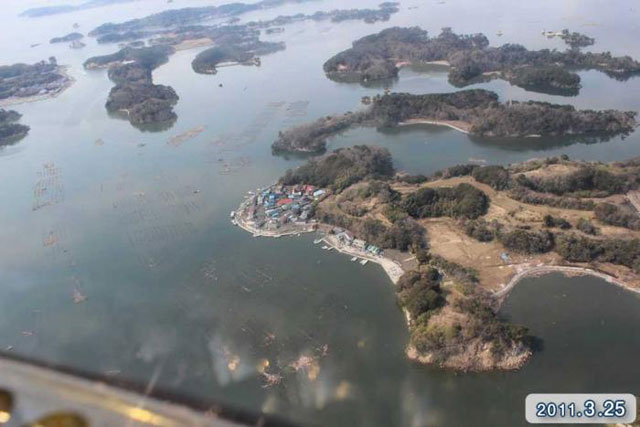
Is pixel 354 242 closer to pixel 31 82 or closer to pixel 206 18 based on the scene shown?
pixel 31 82

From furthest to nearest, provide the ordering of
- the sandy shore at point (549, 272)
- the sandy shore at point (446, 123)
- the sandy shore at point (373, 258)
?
the sandy shore at point (446, 123)
the sandy shore at point (373, 258)
the sandy shore at point (549, 272)

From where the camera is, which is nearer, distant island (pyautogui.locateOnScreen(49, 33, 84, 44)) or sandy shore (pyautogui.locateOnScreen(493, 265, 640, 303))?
sandy shore (pyautogui.locateOnScreen(493, 265, 640, 303))

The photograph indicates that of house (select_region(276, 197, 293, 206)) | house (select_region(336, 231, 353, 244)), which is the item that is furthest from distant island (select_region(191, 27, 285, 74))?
house (select_region(336, 231, 353, 244))

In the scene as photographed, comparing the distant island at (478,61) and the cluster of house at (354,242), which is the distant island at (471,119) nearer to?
the distant island at (478,61)

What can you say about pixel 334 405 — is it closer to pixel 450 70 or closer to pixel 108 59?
pixel 450 70

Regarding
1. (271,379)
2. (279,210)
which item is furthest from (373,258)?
(271,379)

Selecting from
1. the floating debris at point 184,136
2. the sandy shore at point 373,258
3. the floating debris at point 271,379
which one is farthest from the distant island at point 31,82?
the floating debris at point 271,379

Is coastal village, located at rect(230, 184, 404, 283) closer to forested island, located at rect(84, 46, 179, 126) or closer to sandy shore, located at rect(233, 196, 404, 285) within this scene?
sandy shore, located at rect(233, 196, 404, 285)
